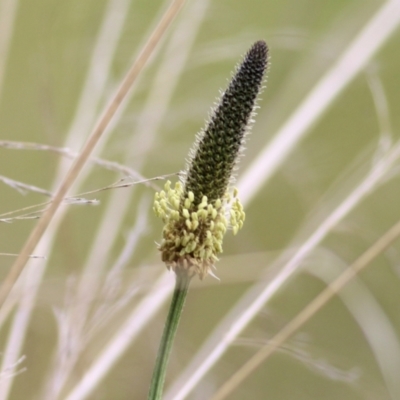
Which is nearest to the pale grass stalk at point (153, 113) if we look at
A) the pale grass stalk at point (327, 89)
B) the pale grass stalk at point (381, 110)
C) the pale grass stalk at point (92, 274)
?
the pale grass stalk at point (92, 274)

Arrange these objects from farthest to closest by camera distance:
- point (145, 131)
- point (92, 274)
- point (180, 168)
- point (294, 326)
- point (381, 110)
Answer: point (180, 168) < point (145, 131) < point (92, 274) < point (381, 110) < point (294, 326)

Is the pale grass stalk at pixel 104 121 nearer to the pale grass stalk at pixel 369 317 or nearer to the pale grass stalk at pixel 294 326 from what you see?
the pale grass stalk at pixel 294 326

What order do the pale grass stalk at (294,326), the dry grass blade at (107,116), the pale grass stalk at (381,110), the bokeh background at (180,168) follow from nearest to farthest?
the dry grass blade at (107,116)
the pale grass stalk at (294,326)
the pale grass stalk at (381,110)
the bokeh background at (180,168)

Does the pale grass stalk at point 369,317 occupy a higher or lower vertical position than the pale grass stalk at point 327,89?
lower

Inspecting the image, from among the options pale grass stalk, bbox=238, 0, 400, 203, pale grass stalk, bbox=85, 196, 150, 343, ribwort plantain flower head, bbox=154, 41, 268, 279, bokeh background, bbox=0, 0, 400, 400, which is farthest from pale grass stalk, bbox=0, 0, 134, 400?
ribwort plantain flower head, bbox=154, 41, 268, 279

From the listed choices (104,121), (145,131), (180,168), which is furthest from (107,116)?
(180,168)

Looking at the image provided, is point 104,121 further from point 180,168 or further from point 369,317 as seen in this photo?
point 180,168
